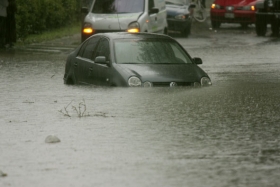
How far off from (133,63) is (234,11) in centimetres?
2376

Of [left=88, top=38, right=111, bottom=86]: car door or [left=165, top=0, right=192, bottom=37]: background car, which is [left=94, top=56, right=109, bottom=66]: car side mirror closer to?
[left=88, top=38, right=111, bottom=86]: car door

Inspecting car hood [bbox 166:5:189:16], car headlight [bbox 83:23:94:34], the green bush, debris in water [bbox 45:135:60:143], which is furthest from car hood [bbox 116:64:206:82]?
car hood [bbox 166:5:189:16]

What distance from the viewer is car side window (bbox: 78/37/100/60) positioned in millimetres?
16719

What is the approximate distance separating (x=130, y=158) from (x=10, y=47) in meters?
20.4

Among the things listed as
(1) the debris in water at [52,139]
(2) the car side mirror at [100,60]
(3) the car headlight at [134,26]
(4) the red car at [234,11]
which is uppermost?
(1) the debris in water at [52,139]

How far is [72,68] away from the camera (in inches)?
674

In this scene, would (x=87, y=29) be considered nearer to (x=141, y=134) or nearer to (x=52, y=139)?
(x=141, y=134)

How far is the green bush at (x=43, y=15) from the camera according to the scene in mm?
31516

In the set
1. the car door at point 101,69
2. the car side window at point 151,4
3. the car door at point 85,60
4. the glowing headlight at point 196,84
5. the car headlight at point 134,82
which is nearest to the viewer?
the car headlight at point 134,82

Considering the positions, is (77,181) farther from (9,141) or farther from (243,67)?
(243,67)

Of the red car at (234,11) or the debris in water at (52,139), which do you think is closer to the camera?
the debris in water at (52,139)

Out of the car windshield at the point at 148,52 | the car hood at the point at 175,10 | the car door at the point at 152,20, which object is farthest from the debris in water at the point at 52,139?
the car hood at the point at 175,10

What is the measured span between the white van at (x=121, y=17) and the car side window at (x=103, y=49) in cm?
945

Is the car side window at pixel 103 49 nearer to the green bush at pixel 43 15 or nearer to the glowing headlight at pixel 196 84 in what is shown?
the glowing headlight at pixel 196 84
